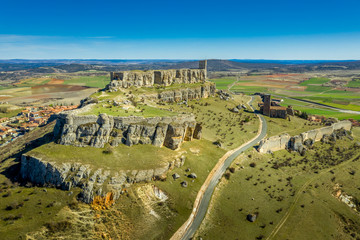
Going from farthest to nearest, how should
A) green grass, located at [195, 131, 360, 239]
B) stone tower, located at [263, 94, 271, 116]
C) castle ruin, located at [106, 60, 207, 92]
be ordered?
stone tower, located at [263, 94, 271, 116]
castle ruin, located at [106, 60, 207, 92]
green grass, located at [195, 131, 360, 239]

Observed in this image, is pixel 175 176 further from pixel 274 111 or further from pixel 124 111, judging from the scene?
pixel 274 111

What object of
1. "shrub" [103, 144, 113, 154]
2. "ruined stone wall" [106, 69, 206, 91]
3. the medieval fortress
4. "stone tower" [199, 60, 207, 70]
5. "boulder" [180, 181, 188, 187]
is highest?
"stone tower" [199, 60, 207, 70]

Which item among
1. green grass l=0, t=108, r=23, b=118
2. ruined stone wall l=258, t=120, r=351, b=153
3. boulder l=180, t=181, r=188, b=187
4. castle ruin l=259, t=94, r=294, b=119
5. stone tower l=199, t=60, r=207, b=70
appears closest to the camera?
boulder l=180, t=181, r=188, b=187

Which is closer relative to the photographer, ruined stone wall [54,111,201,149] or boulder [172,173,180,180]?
boulder [172,173,180,180]

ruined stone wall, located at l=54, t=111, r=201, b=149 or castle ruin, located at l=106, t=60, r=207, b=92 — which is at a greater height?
castle ruin, located at l=106, t=60, r=207, b=92

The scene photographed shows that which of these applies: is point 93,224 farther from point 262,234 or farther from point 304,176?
point 304,176

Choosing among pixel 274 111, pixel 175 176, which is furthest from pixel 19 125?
pixel 274 111

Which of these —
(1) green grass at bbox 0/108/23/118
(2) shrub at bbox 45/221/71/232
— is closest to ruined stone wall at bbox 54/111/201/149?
(2) shrub at bbox 45/221/71/232

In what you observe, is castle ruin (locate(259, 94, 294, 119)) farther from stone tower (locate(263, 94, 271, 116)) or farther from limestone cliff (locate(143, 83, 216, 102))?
limestone cliff (locate(143, 83, 216, 102))
